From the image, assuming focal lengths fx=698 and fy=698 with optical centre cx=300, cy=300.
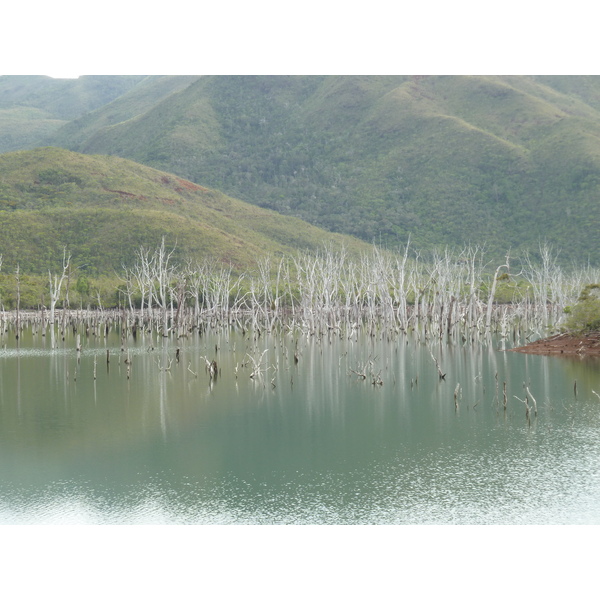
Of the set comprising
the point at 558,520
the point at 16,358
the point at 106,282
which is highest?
the point at 106,282

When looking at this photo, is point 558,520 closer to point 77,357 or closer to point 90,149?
point 77,357

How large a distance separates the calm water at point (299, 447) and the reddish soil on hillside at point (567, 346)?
14.9ft

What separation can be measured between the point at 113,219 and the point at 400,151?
57.1 meters

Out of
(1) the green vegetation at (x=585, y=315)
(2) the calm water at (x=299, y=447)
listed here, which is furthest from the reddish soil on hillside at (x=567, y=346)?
(2) the calm water at (x=299, y=447)

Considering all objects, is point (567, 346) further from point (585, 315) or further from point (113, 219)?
point (113, 219)

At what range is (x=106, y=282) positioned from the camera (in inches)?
2832

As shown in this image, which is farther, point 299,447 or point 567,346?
point 567,346

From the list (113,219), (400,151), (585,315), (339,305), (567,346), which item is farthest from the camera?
(400,151)

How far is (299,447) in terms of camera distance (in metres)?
19.4

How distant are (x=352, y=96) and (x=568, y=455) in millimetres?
137451

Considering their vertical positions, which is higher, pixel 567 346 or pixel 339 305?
pixel 339 305

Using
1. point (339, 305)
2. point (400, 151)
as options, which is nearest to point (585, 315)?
point (339, 305)

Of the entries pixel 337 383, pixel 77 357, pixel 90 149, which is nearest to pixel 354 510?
pixel 337 383

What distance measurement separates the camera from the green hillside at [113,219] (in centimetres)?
7800
